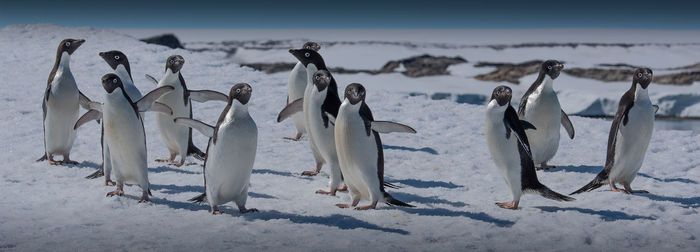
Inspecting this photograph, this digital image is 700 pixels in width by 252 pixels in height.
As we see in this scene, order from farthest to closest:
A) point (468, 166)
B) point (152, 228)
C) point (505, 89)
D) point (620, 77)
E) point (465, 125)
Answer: point (620, 77)
point (465, 125)
point (468, 166)
point (505, 89)
point (152, 228)

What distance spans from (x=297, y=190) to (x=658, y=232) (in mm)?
2228

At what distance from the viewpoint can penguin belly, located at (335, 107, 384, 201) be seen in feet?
13.1

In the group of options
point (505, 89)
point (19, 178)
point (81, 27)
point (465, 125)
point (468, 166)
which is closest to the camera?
point (505, 89)

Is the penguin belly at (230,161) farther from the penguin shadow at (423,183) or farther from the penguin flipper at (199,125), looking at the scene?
the penguin shadow at (423,183)

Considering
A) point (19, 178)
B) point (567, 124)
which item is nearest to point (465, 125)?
point (567, 124)

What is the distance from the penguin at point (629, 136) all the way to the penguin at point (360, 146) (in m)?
1.58

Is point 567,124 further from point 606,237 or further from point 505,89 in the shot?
point 606,237

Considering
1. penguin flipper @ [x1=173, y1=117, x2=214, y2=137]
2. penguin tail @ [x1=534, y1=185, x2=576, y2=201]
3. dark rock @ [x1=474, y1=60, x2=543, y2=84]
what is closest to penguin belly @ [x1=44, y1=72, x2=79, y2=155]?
penguin flipper @ [x1=173, y1=117, x2=214, y2=137]

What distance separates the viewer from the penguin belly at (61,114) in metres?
5.41

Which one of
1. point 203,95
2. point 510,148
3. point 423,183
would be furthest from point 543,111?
point 203,95

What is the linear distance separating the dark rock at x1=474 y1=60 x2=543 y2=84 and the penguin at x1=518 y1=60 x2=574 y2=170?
2823 centimetres

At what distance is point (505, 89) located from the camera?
4.15 meters

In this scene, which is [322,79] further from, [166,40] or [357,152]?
[166,40]

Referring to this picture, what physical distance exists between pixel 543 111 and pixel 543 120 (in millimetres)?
72
